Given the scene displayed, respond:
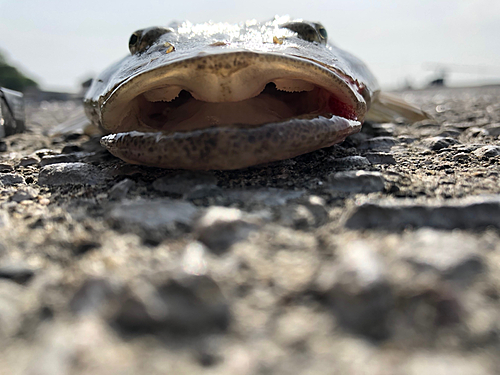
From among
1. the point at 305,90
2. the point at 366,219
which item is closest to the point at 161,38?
the point at 305,90

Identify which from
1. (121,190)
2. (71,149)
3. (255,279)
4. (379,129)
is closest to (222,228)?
(255,279)

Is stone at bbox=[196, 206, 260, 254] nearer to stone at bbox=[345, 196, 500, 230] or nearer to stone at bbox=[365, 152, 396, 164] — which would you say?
stone at bbox=[345, 196, 500, 230]

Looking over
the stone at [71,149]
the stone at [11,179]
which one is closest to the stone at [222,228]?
the stone at [11,179]

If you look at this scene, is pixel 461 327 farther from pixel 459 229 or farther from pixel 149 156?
pixel 149 156

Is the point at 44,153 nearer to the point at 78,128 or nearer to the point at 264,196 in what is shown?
the point at 78,128

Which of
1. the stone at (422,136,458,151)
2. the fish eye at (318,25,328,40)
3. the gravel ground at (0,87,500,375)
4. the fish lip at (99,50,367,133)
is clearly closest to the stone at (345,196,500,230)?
the gravel ground at (0,87,500,375)

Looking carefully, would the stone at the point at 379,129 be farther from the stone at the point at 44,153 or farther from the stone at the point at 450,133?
the stone at the point at 44,153
